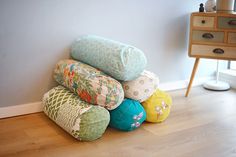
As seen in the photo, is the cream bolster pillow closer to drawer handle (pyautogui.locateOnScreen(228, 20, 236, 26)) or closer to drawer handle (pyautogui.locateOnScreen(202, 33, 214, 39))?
drawer handle (pyautogui.locateOnScreen(202, 33, 214, 39))

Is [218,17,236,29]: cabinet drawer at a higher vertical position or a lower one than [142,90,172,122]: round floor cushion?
higher

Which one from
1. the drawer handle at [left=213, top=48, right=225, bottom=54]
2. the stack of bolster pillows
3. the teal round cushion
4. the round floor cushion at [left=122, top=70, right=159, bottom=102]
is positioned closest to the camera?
the stack of bolster pillows

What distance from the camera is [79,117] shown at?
212 centimetres

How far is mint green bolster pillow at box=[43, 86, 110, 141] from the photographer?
211 centimetres

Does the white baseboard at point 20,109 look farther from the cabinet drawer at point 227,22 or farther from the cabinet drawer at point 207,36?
the cabinet drawer at point 227,22

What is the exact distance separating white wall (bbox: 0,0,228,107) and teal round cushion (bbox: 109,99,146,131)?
0.73 meters

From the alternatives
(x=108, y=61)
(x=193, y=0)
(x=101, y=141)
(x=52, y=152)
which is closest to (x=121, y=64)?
(x=108, y=61)

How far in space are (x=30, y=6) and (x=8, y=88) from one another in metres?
0.67

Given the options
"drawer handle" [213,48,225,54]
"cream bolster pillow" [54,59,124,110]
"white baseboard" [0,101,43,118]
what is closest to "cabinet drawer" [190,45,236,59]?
"drawer handle" [213,48,225,54]

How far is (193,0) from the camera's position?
3359mm

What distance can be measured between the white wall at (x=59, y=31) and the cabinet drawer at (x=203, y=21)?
0.30 metres

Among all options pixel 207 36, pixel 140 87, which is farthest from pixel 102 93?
pixel 207 36

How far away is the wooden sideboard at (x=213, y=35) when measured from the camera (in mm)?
2896

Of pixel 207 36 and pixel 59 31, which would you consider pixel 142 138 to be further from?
pixel 207 36
